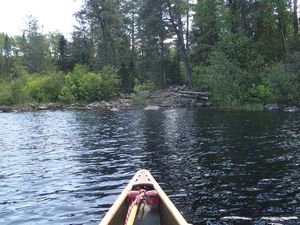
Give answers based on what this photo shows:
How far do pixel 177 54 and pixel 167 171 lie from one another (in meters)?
49.5

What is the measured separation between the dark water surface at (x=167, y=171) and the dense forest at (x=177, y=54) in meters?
14.4

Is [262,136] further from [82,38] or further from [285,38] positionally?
[82,38]

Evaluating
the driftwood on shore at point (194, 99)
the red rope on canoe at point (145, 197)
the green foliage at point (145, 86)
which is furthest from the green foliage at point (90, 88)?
the red rope on canoe at point (145, 197)

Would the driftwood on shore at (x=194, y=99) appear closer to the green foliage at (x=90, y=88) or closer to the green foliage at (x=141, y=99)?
the green foliage at (x=141, y=99)

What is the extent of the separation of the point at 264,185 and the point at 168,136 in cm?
1067

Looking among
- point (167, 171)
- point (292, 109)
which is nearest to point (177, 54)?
point (292, 109)

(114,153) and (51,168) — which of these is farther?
(114,153)

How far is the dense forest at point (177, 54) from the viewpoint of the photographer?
3869 centimetres

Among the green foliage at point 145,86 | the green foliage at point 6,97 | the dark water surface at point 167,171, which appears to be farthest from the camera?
the green foliage at point 145,86

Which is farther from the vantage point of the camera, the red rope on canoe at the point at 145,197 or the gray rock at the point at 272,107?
the gray rock at the point at 272,107

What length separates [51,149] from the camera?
19.2 meters

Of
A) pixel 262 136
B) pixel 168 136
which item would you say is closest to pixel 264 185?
pixel 262 136

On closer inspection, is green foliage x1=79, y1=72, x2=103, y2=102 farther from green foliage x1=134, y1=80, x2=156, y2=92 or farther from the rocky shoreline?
green foliage x1=134, y1=80, x2=156, y2=92

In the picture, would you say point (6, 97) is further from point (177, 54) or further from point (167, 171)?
point (167, 171)
